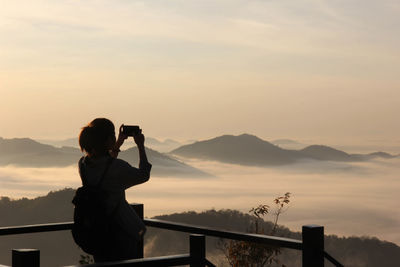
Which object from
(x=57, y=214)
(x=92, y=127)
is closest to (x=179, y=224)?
(x=92, y=127)

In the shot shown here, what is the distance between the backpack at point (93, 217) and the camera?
16.5ft

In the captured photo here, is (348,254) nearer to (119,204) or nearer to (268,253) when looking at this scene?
(268,253)

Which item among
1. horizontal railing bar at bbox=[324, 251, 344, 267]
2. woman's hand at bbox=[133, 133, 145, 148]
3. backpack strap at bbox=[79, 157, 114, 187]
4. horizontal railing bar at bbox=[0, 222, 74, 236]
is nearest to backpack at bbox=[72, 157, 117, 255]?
backpack strap at bbox=[79, 157, 114, 187]

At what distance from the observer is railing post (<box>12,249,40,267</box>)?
3785mm

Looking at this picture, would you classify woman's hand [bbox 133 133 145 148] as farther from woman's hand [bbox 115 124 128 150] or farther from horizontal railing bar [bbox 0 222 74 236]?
horizontal railing bar [bbox 0 222 74 236]

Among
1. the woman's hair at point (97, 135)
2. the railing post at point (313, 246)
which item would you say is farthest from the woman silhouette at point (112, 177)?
the railing post at point (313, 246)

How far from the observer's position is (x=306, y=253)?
17.2ft

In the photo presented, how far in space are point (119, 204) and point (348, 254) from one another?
55281mm

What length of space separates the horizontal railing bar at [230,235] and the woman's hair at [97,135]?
1.33 m

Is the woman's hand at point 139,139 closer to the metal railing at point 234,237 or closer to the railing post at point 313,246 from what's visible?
the metal railing at point 234,237

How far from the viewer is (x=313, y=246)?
17.2 feet

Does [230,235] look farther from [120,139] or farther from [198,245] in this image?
[120,139]

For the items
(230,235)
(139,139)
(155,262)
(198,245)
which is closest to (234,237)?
(230,235)

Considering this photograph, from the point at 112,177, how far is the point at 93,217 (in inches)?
12.2
